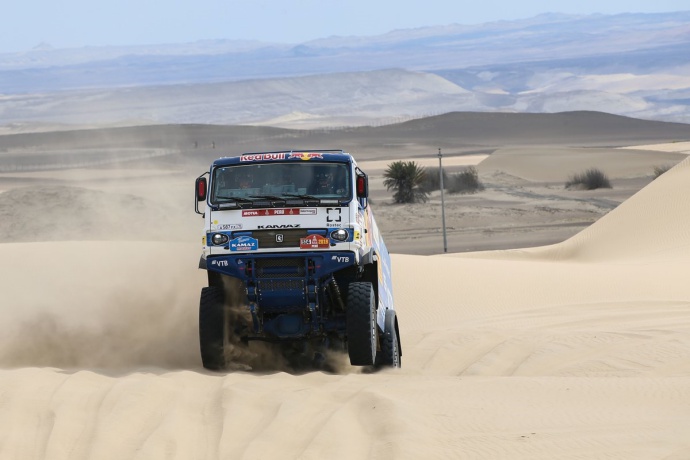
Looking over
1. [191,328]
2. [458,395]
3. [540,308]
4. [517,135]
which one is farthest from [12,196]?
[517,135]

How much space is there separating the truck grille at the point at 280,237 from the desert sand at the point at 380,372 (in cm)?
133

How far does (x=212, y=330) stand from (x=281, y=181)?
69.4 inches

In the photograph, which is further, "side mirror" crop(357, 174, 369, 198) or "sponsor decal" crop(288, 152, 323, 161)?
"sponsor decal" crop(288, 152, 323, 161)

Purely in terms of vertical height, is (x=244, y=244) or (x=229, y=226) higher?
(x=229, y=226)

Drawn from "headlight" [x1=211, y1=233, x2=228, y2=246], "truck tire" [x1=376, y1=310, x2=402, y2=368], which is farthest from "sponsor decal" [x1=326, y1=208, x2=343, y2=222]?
"truck tire" [x1=376, y1=310, x2=402, y2=368]

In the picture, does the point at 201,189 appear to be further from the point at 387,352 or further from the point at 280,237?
the point at 387,352

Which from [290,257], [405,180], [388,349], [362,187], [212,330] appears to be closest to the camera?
[290,257]

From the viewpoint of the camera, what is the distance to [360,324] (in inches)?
462

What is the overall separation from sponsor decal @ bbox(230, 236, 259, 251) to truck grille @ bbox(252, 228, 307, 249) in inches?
1.9

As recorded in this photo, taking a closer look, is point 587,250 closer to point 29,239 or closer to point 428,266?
point 428,266

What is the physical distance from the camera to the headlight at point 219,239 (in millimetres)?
11883

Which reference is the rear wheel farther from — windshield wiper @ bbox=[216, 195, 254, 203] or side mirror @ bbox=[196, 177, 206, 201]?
side mirror @ bbox=[196, 177, 206, 201]

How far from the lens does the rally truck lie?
11750 mm

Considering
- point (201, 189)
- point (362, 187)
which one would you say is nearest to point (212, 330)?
point (201, 189)
